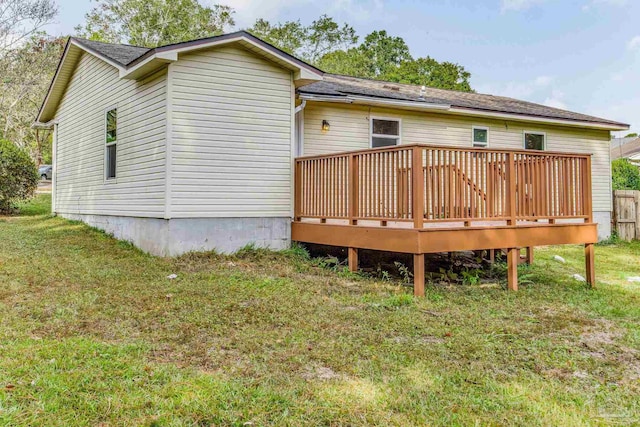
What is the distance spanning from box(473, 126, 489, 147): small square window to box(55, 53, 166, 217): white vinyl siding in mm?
7845

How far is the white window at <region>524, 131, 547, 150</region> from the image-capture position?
12.1m

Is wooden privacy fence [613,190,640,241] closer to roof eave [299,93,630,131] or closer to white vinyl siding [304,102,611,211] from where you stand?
white vinyl siding [304,102,611,211]

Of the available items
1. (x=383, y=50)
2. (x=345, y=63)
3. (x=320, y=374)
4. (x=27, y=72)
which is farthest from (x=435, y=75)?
(x=320, y=374)

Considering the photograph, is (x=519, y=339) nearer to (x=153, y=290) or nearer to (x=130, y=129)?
(x=153, y=290)

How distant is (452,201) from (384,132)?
4.61 metres

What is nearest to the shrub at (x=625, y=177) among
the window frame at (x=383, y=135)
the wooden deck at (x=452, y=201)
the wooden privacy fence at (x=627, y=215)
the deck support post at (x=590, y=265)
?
the wooden privacy fence at (x=627, y=215)

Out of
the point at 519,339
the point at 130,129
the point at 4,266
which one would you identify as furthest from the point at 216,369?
the point at 130,129

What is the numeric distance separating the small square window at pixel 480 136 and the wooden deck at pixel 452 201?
4606mm

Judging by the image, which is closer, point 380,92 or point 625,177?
point 380,92

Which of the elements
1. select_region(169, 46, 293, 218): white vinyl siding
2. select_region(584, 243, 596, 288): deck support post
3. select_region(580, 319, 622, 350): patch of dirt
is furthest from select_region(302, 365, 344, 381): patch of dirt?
select_region(584, 243, 596, 288): deck support post

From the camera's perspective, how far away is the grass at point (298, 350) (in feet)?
8.39

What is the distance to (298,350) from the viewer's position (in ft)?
11.6

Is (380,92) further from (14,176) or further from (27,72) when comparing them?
(27,72)

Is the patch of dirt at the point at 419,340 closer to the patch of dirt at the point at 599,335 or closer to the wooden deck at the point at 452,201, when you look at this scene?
the patch of dirt at the point at 599,335
